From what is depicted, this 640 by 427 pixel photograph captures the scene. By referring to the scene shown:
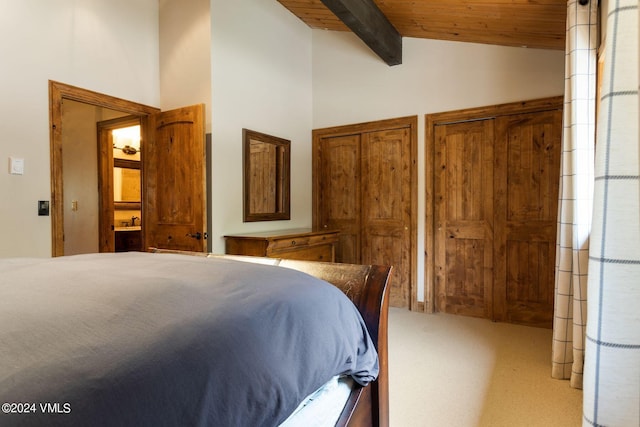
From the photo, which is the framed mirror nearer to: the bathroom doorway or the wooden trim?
the wooden trim

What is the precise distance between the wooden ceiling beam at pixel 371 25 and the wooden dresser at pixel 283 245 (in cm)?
190

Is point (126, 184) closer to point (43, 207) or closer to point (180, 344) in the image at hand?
point (43, 207)

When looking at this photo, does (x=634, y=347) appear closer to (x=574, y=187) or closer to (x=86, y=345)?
(x=86, y=345)

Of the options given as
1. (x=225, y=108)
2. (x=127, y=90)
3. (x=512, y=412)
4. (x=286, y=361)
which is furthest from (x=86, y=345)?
(x=127, y=90)

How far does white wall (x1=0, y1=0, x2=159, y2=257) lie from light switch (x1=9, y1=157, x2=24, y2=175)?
26mm

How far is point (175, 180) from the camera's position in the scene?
3127 millimetres

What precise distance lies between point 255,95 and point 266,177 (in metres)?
0.85

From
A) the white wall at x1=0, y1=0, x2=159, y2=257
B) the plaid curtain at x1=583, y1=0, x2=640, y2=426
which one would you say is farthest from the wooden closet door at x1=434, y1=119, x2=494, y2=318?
the white wall at x1=0, y1=0, x2=159, y2=257

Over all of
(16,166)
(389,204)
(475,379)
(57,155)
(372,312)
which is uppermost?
(57,155)

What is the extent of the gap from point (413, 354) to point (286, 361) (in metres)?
2.06

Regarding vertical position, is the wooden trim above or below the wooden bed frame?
above

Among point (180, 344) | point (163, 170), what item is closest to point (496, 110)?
point (163, 170)

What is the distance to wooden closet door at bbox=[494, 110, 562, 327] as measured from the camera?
3113mm

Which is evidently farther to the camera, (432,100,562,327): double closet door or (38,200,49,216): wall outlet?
(432,100,562,327): double closet door
